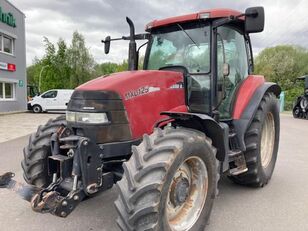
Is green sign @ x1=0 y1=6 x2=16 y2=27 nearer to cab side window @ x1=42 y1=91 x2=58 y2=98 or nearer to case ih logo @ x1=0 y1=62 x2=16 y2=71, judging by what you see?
case ih logo @ x1=0 y1=62 x2=16 y2=71

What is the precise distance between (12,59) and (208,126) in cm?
2175

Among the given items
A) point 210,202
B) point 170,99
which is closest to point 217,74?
point 170,99

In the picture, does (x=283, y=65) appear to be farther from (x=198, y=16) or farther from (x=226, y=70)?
(x=198, y=16)

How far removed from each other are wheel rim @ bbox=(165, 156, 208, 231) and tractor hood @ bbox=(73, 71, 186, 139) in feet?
2.11

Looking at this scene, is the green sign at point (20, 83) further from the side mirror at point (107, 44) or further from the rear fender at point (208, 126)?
the rear fender at point (208, 126)

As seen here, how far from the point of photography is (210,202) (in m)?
3.60

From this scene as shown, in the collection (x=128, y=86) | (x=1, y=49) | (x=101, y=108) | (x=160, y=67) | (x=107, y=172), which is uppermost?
(x=1, y=49)

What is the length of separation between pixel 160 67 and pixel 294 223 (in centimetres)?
252

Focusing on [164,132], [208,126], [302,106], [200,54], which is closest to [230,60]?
[200,54]

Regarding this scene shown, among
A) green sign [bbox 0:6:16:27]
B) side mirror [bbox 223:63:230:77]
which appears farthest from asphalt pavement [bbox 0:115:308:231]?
green sign [bbox 0:6:16:27]

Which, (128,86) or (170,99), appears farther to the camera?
(170,99)

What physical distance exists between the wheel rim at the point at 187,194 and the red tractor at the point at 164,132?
0.01 meters

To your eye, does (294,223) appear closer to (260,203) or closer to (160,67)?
(260,203)

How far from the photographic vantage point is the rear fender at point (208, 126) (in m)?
3.46
